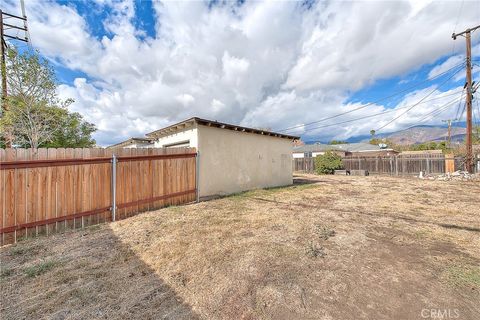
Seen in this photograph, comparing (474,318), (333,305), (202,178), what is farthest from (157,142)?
(474,318)


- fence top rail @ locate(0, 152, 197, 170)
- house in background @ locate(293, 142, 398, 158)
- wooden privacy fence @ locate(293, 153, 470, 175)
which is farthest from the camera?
house in background @ locate(293, 142, 398, 158)

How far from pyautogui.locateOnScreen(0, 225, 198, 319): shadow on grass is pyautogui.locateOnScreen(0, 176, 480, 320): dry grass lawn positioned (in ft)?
0.04

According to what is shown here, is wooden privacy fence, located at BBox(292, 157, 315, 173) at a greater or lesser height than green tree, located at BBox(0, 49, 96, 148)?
lesser

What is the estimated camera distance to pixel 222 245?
3.77 metres

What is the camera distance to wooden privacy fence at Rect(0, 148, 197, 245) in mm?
3885

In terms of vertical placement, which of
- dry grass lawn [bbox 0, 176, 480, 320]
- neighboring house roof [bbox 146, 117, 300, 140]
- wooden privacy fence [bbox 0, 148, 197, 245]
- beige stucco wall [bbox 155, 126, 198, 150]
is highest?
neighboring house roof [bbox 146, 117, 300, 140]

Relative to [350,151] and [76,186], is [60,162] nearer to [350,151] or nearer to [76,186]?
[76,186]

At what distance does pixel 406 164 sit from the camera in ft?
59.2

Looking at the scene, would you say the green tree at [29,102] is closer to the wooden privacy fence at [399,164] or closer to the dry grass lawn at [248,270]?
the dry grass lawn at [248,270]

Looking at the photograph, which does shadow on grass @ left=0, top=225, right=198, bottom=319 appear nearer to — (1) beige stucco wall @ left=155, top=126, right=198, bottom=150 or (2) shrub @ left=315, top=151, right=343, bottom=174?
(1) beige stucco wall @ left=155, top=126, right=198, bottom=150

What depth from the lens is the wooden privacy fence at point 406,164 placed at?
54.1 ft

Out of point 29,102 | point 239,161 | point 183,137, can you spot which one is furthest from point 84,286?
point 29,102

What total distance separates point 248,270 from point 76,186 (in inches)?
163

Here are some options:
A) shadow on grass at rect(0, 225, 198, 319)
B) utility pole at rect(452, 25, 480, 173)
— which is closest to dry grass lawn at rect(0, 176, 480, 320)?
shadow on grass at rect(0, 225, 198, 319)
